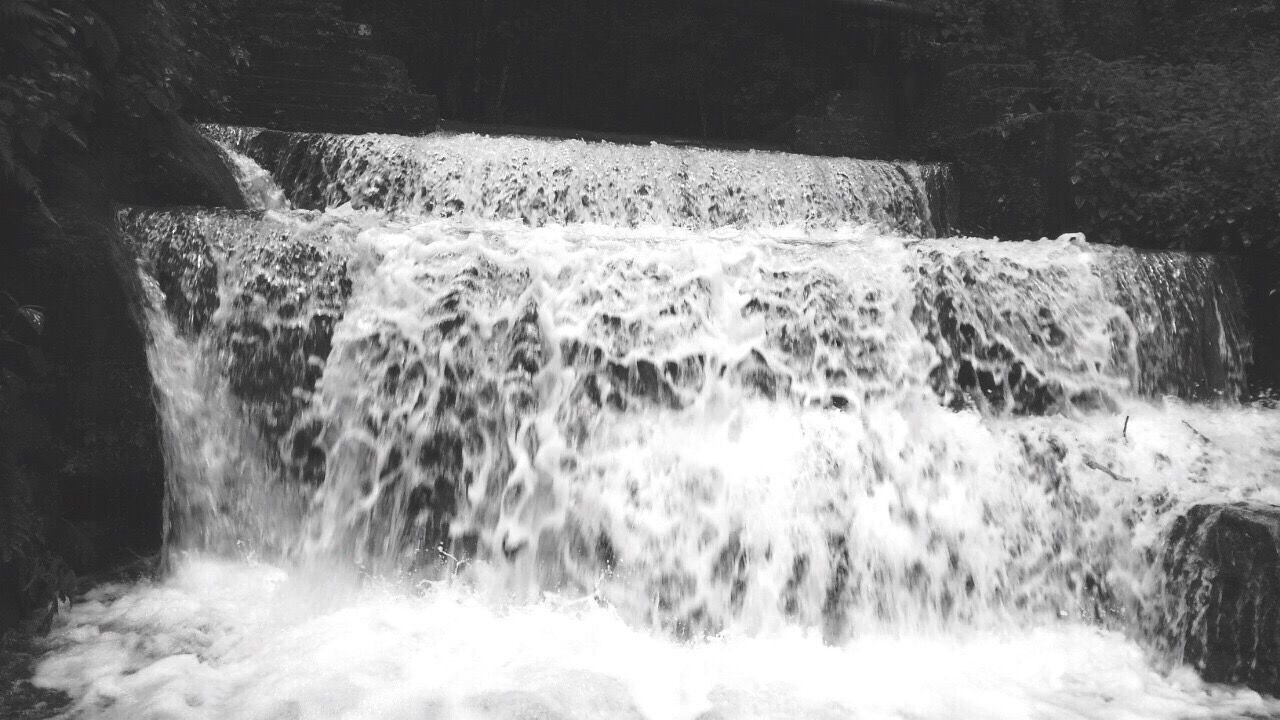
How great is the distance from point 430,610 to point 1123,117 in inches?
242

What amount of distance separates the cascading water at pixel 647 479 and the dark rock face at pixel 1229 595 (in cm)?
10

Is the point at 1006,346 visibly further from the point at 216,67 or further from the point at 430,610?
the point at 216,67

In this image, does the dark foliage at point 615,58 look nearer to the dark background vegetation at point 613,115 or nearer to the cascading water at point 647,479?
the dark background vegetation at point 613,115

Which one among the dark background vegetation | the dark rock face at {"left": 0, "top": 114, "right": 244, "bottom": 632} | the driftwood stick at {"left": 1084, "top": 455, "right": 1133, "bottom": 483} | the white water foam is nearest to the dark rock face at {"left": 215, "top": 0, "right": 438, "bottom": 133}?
the dark background vegetation

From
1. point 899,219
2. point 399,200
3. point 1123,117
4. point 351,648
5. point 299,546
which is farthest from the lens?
point 899,219

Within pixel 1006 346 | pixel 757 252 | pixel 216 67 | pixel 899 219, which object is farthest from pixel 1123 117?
pixel 216 67

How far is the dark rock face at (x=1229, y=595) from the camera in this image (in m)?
2.84

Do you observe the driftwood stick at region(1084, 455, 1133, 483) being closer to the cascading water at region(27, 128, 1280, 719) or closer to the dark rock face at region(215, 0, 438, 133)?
the cascading water at region(27, 128, 1280, 719)

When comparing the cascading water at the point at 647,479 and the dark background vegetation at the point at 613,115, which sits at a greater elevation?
the dark background vegetation at the point at 613,115

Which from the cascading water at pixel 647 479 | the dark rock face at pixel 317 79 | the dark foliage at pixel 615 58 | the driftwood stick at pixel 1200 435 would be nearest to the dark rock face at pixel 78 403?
the cascading water at pixel 647 479

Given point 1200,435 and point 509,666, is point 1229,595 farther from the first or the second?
point 509,666

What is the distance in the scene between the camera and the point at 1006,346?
13.8ft

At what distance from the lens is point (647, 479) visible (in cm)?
341

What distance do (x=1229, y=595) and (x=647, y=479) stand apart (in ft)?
7.18
